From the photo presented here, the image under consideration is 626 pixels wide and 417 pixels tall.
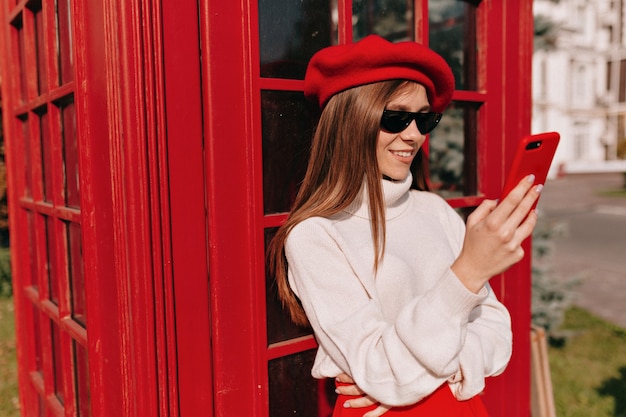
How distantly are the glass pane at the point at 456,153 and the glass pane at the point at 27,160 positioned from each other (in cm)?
150

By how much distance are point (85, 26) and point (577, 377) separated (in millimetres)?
3829

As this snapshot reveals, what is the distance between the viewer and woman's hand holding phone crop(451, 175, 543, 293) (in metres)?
0.99

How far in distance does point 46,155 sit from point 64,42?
47 cm

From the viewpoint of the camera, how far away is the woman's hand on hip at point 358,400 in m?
1.20

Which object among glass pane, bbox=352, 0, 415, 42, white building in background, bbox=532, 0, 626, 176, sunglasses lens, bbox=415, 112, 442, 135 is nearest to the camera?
sunglasses lens, bbox=415, 112, 442, 135

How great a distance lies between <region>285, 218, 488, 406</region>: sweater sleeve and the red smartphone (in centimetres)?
22

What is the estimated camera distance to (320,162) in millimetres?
1291

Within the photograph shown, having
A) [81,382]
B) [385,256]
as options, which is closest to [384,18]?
[385,256]

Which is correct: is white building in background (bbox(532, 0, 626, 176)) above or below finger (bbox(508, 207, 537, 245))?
above

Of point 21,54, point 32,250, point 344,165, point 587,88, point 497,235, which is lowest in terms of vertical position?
point 32,250

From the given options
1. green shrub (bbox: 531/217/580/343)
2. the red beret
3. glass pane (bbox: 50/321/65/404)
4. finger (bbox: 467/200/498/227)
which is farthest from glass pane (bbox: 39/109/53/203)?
green shrub (bbox: 531/217/580/343)

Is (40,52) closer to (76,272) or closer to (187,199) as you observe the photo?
(76,272)

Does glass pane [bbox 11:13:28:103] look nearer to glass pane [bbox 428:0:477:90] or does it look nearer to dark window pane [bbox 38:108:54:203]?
dark window pane [bbox 38:108:54:203]

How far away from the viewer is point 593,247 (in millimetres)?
8242
